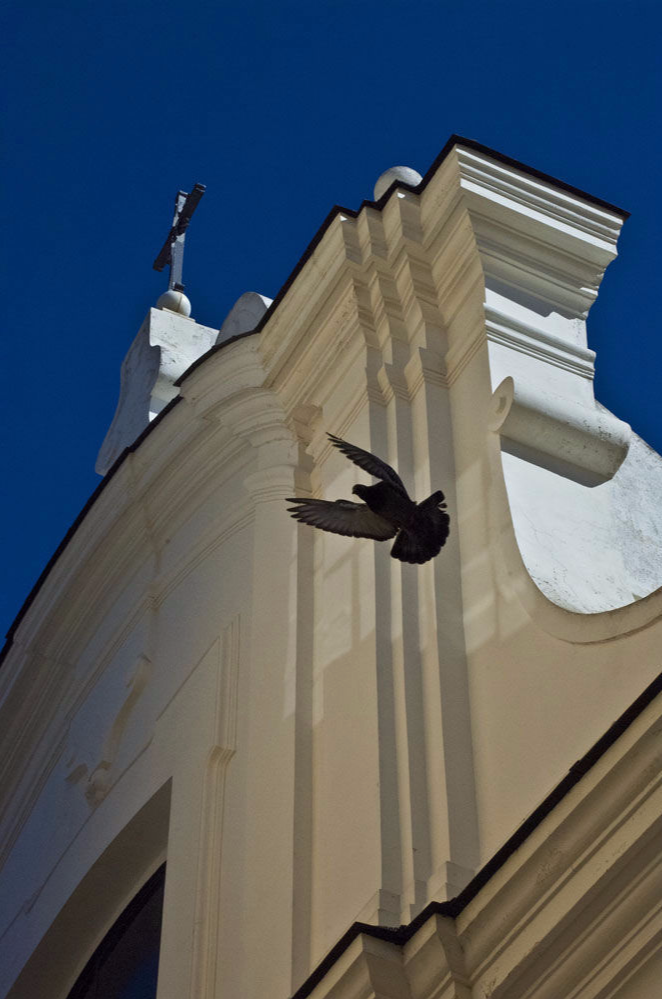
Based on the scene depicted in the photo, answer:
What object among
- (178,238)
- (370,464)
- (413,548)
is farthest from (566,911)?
(178,238)

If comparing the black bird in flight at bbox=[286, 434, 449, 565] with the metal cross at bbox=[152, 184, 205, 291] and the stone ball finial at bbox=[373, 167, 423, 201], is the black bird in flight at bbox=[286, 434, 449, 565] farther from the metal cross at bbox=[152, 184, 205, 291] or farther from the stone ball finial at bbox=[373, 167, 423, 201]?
the metal cross at bbox=[152, 184, 205, 291]

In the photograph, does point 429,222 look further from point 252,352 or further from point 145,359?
point 145,359

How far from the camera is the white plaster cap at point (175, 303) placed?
11.9m

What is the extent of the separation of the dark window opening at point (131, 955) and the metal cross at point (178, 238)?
4198 mm

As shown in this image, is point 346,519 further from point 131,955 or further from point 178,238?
point 178,238

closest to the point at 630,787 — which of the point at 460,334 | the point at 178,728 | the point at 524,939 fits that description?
the point at 524,939

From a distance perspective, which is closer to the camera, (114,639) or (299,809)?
(299,809)

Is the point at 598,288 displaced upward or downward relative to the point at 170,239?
downward

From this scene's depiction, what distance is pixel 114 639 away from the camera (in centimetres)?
996

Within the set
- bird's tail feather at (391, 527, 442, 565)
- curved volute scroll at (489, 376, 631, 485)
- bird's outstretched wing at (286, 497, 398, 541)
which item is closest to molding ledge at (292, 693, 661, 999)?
bird's tail feather at (391, 527, 442, 565)

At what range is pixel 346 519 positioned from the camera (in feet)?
20.8

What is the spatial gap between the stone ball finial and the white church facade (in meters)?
0.02

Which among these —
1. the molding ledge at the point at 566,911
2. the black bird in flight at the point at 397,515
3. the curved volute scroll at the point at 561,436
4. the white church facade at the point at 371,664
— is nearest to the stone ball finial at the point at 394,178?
the white church facade at the point at 371,664

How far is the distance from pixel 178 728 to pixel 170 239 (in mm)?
4435
